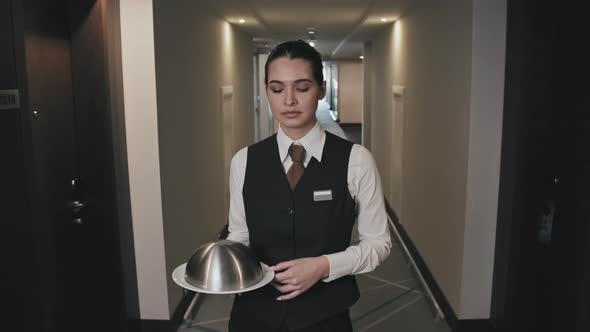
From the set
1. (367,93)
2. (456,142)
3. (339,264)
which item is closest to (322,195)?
(339,264)

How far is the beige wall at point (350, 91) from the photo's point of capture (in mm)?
20188

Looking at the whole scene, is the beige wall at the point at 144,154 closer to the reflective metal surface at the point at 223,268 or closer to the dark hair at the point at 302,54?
the dark hair at the point at 302,54

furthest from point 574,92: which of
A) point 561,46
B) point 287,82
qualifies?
point 287,82

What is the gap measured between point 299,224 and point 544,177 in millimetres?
1893

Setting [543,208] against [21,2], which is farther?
[543,208]

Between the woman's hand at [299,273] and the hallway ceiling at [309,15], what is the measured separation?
3.67 meters

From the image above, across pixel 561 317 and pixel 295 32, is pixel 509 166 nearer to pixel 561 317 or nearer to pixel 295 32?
pixel 561 317

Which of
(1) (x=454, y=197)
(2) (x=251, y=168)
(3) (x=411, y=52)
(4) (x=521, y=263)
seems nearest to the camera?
(2) (x=251, y=168)

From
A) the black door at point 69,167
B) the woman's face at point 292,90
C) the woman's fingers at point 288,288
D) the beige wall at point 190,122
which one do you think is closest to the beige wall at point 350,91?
the beige wall at point 190,122

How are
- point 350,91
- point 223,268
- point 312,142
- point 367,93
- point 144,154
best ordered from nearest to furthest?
point 223,268 < point 312,142 < point 144,154 < point 367,93 < point 350,91

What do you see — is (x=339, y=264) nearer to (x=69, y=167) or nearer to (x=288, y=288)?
(x=288, y=288)

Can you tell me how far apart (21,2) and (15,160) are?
26.0 inches

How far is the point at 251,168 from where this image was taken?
1.60 m

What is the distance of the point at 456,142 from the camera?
3.61m
